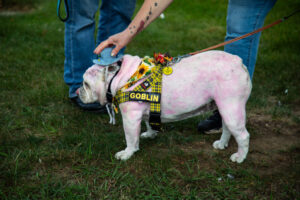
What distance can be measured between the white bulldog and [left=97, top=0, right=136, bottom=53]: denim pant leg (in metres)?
1.39

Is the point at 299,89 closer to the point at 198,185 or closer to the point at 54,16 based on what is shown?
the point at 198,185

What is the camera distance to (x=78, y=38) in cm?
319

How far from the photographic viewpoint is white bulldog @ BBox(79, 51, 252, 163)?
2.12 m

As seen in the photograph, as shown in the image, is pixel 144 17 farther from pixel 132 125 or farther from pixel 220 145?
pixel 220 145

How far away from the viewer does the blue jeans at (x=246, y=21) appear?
2455mm

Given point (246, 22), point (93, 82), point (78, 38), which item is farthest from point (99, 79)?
point (246, 22)

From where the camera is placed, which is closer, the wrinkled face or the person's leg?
the wrinkled face

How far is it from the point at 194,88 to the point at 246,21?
0.89 meters

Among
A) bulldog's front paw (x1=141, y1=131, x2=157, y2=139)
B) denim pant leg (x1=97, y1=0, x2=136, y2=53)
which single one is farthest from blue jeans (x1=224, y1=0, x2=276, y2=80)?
denim pant leg (x1=97, y1=0, x2=136, y2=53)

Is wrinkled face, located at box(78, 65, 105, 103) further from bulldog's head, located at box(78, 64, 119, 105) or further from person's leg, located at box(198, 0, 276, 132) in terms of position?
person's leg, located at box(198, 0, 276, 132)

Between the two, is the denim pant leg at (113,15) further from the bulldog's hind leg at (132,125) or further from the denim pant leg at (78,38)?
the bulldog's hind leg at (132,125)

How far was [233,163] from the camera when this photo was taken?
2.45 metres

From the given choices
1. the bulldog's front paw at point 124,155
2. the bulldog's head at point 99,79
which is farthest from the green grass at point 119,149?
the bulldog's head at point 99,79

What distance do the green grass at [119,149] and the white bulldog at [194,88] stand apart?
13.1 inches
